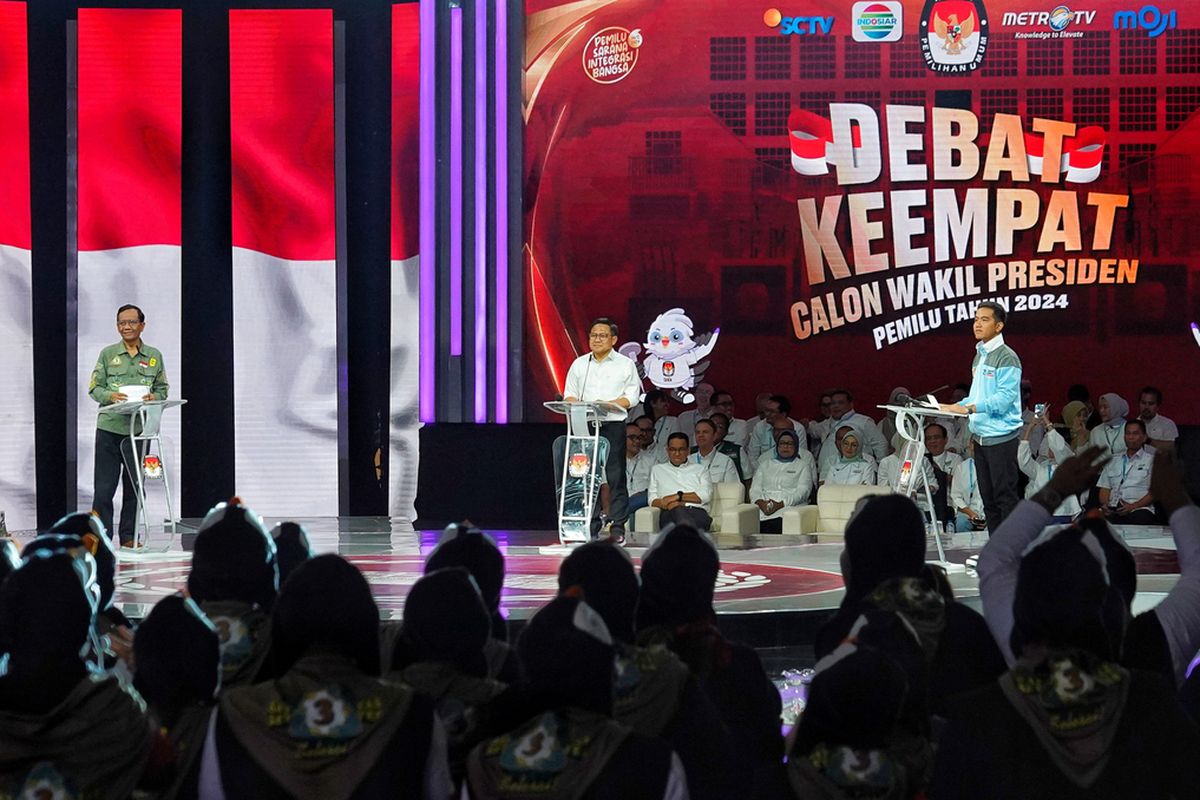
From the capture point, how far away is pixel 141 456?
7.55 meters

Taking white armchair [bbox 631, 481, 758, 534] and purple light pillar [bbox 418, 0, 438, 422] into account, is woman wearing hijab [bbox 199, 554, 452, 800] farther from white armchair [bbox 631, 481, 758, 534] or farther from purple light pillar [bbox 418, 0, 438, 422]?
purple light pillar [bbox 418, 0, 438, 422]

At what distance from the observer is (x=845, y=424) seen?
9.56 meters

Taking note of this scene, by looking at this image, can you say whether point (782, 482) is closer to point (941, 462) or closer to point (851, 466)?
point (851, 466)

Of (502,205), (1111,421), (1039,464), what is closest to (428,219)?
(502,205)

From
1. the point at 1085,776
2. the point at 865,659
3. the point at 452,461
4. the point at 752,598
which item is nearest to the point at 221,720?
the point at 865,659

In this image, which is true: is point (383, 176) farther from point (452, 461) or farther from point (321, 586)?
point (321, 586)

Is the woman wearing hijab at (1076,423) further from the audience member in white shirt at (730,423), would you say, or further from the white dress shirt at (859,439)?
the audience member in white shirt at (730,423)

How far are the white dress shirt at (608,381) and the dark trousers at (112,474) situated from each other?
215 cm

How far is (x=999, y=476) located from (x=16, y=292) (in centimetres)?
657

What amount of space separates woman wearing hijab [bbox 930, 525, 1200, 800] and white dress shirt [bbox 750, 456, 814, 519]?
23.0 feet

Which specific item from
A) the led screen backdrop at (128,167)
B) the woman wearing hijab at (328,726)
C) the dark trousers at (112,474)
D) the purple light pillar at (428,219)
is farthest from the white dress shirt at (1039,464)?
the woman wearing hijab at (328,726)

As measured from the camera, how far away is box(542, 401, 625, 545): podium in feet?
24.9

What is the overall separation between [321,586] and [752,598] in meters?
3.69

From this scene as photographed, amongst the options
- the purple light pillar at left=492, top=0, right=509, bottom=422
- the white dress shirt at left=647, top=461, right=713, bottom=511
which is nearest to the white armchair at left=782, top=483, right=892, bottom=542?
the white dress shirt at left=647, top=461, right=713, bottom=511
